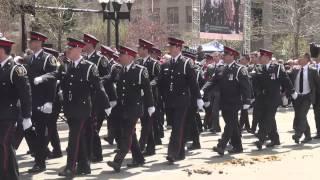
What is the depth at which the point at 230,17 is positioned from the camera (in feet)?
136

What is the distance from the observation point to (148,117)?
34.6 ft

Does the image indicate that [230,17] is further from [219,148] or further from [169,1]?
[169,1]

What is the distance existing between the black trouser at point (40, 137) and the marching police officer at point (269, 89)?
438 cm

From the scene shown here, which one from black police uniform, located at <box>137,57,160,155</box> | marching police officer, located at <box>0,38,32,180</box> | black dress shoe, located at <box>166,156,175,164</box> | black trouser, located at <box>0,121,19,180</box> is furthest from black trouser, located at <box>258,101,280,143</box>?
black trouser, located at <box>0,121,19,180</box>

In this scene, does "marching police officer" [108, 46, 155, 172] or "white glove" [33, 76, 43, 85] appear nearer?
"white glove" [33, 76, 43, 85]

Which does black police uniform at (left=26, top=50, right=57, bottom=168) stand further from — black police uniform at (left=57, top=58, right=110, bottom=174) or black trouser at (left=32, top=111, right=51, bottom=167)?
black police uniform at (left=57, top=58, right=110, bottom=174)

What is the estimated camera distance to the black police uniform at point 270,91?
1193cm

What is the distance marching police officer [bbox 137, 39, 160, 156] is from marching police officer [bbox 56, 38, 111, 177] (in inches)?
66.1

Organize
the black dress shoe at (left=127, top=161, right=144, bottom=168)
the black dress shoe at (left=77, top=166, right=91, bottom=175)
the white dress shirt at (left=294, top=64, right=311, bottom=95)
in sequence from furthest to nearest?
1. the white dress shirt at (left=294, top=64, right=311, bottom=95)
2. the black dress shoe at (left=127, top=161, right=144, bottom=168)
3. the black dress shoe at (left=77, top=166, right=91, bottom=175)

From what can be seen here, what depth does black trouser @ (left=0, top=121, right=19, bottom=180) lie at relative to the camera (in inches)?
282

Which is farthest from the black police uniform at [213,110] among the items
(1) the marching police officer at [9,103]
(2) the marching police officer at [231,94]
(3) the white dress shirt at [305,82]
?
(1) the marching police officer at [9,103]

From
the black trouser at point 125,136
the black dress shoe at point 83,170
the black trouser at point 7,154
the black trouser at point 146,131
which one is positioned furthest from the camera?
the black trouser at point 146,131

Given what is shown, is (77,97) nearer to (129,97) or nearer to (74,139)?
(74,139)

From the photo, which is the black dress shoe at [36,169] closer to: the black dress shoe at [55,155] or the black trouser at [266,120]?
the black dress shoe at [55,155]
